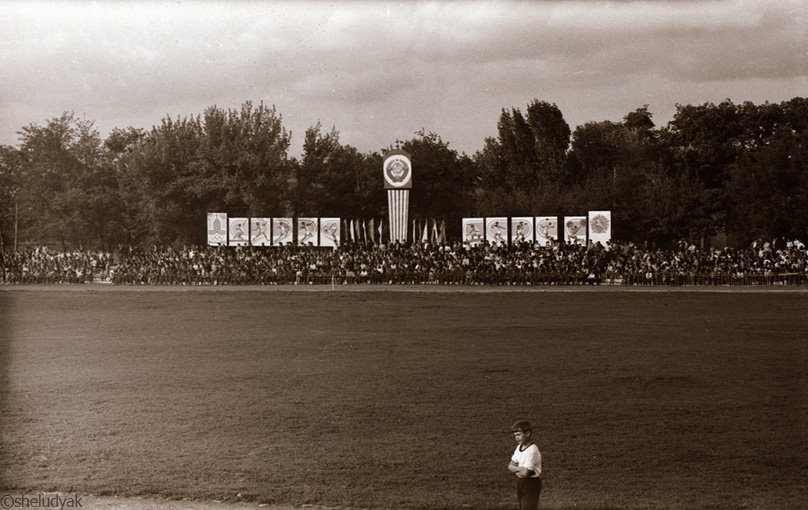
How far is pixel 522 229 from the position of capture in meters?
53.3

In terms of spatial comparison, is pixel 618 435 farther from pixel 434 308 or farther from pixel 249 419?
pixel 434 308

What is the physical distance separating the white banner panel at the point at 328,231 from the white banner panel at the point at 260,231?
3287 millimetres

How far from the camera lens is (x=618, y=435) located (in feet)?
43.9

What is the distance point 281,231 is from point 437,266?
11831mm

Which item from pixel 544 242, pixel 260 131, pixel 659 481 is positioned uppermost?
pixel 260 131

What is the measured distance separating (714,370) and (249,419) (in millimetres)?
10112

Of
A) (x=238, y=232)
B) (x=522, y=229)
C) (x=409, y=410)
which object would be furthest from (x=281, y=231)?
(x=409, y=410)

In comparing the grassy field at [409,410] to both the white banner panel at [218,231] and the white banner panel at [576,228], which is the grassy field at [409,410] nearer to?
the white banner panel at [576,228]

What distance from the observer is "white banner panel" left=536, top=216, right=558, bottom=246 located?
52406mm

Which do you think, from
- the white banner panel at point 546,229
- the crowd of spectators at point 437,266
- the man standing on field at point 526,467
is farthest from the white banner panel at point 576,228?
the man standing on field at point 526,467

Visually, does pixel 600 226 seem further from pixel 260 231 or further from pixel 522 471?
pixel 522 471

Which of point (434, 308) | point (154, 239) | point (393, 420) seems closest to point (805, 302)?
point (434, 308)

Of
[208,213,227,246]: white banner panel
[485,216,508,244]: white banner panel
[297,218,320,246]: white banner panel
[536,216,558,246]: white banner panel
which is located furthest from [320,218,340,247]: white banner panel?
[536,216,558,246]: white banner panel

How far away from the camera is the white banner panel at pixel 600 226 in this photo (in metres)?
51.9
